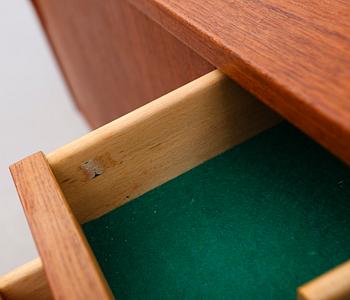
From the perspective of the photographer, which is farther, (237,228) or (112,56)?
(112,56)

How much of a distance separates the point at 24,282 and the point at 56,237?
7 cm

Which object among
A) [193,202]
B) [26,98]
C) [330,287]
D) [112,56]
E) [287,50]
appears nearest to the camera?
[330,287]

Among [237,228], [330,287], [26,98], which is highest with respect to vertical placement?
[26,98]

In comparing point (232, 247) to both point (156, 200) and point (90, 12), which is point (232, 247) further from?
point (90, 12)

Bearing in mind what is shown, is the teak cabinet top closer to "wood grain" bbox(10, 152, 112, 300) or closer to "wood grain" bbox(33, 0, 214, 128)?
"wood grain" bbox(33, 0, 214, 128)

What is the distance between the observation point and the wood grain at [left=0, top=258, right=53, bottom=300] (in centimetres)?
41

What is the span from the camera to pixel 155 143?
49 cm

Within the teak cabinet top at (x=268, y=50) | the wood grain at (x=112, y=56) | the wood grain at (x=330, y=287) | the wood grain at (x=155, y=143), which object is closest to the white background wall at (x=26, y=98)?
the wood grain at (x=112, y=56)

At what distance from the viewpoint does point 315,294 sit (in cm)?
28

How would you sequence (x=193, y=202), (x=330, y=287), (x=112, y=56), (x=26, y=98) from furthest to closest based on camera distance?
(x=26, y=98), (x=112, y=56), (x=193, y=202), (x=330, y=287)

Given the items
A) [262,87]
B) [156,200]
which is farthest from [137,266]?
[262,87]

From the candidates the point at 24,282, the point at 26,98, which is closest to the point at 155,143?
the point at 24,282

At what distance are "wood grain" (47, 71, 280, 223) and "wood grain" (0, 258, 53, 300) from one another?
0.09 meters

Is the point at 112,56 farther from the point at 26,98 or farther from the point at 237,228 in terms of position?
the point at 26,98
